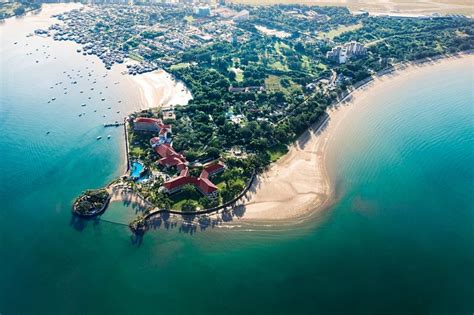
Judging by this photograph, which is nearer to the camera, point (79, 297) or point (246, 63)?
point (79, 297)

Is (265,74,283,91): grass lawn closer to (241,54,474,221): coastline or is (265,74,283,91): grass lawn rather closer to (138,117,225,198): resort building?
(241,54,474,221): coastline

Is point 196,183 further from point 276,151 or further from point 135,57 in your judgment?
point 135,57

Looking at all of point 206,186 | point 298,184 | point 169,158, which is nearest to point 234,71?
point 169,158

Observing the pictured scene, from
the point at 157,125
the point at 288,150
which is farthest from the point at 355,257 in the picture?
the point at 157,125

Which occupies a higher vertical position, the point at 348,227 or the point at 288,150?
the point at 288,150

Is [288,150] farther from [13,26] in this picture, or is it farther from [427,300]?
[13,26]

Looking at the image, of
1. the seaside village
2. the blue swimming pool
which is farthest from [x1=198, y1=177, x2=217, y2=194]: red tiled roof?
the blue swimming pool
